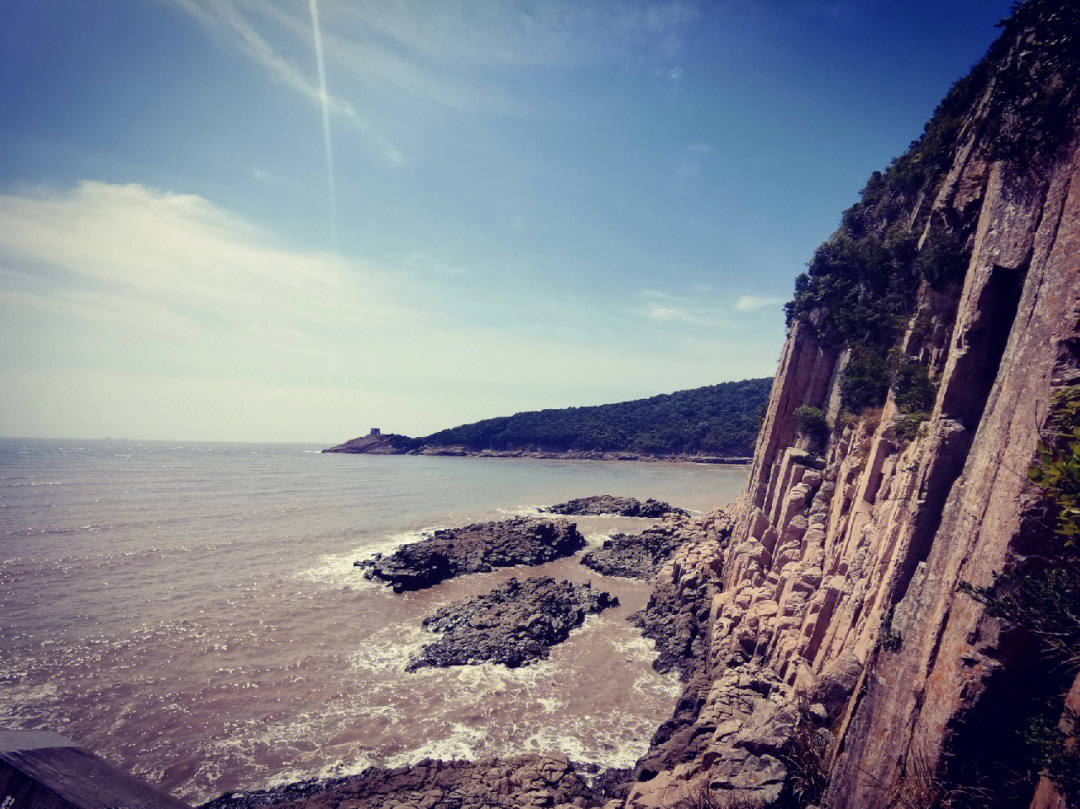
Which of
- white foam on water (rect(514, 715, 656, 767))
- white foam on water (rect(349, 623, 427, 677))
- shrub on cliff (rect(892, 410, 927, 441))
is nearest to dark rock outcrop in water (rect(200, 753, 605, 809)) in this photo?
white foam on water (rect(514, 715, 656, 767))

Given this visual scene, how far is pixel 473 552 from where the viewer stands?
29.2 m

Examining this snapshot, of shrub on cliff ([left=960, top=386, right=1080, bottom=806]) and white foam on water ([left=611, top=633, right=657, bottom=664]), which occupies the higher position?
shrub on cliff ([left=960, top=386, right=1080, bottom=806])

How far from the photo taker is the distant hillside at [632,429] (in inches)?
3895

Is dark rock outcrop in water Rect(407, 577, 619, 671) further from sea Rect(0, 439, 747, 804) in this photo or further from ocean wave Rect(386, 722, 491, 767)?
ocean wave Rect(386, 722, 491, 767)

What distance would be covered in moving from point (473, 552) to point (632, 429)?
92433 mm

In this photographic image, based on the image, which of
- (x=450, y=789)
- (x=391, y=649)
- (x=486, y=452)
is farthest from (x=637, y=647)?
(x=486, y=452)

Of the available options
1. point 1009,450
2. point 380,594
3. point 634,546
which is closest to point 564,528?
point 634,546

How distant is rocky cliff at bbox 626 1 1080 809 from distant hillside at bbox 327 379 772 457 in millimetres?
82232

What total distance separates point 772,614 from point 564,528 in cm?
1979

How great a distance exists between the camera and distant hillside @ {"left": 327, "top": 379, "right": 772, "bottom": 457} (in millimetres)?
98938

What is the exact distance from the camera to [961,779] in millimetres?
6230

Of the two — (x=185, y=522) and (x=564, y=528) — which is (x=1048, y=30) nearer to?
(x=564, y=528)

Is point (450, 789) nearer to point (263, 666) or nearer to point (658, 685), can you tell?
point (658, 685)

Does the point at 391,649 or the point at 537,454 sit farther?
the point at 537,454
